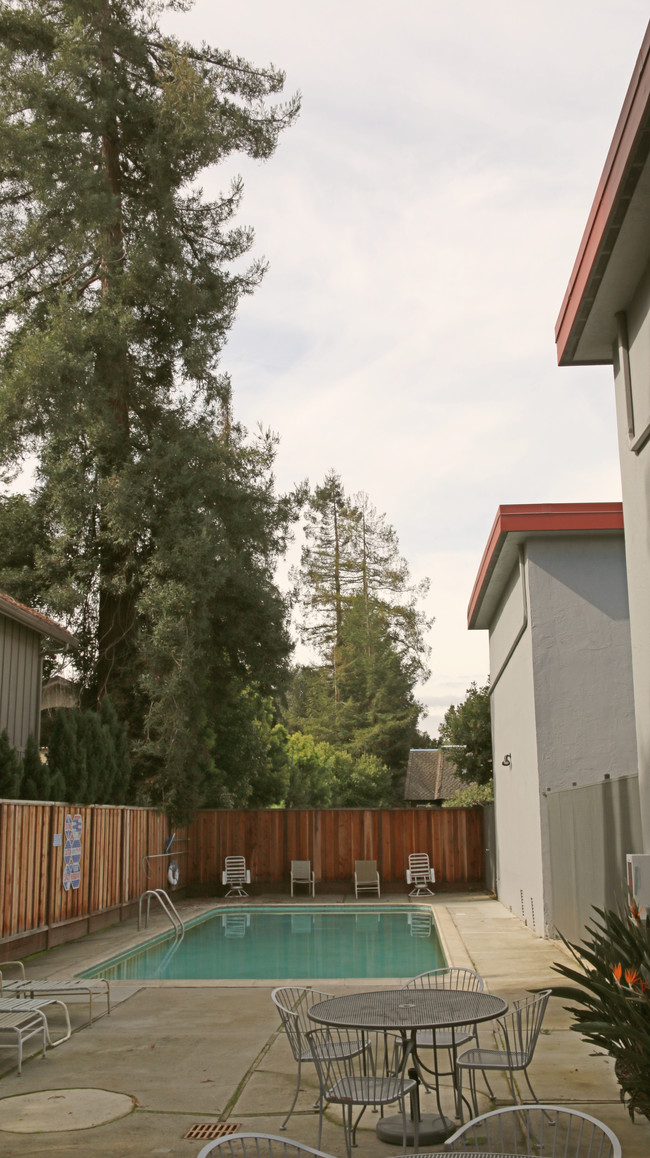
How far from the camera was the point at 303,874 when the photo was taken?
21.0 m

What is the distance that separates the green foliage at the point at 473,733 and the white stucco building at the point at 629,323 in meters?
14.1

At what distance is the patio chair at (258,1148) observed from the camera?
2980 mm

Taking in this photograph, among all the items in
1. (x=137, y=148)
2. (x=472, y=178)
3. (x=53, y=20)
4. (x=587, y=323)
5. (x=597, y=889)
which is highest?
(x=53, y=20)

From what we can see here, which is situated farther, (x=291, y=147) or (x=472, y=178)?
(x=291, y=147)

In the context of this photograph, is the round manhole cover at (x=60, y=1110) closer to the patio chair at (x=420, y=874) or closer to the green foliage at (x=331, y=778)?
the patio chair at (x=420, y=874)

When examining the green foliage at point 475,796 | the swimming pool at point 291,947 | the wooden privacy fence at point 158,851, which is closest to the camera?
the wooden privacy fence at point 158,851

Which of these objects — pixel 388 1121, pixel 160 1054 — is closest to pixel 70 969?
pixel 160 1054

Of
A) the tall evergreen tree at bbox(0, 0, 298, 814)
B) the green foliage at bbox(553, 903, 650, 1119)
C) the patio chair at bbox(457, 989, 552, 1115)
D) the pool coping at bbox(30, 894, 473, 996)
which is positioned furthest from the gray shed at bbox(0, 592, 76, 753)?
the green foliage at bbox(553, 903, 650, 1119)

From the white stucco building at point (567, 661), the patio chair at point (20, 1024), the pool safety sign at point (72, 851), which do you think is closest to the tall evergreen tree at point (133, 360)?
the pool safety sign at point (72, 851)

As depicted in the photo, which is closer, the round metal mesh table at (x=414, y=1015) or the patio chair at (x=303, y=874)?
the round metal mesh table at (x=414, y=1015)

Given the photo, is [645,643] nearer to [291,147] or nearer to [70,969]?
[70,969]

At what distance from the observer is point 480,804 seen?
21.7 m

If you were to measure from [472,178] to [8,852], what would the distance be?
9513mm

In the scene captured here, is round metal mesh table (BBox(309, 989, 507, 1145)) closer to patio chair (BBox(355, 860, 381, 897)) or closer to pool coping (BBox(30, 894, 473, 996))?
pool coping (BBox(30, 894, 473, 996))
